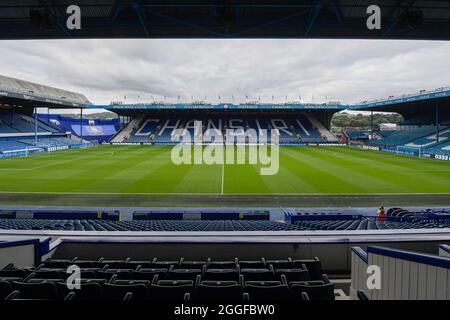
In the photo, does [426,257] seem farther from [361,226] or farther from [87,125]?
[87,125]

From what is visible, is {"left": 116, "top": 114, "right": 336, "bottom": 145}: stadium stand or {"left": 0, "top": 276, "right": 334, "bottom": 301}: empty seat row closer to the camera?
{"left": 0, "top": 276, "right": 334, "bottom": 301}: empty seat row

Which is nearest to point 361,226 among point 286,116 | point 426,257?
point 426,257

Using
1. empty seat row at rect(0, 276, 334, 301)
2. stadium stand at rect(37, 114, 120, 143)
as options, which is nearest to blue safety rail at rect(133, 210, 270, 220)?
empty seat row at rect(0, 276, 334, 301)

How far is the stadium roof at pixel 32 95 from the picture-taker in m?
51.0

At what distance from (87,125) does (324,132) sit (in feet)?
206

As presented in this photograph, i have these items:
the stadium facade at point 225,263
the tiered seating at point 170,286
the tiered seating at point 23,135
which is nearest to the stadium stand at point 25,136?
the tiered seating at point 23,135

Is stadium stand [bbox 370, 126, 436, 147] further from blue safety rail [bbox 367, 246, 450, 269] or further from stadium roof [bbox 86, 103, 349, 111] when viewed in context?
blue safety rail [bbox 367, 246, 450, 269]

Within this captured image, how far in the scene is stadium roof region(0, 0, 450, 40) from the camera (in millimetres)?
7223

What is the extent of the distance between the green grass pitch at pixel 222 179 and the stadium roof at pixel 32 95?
72.3 ft

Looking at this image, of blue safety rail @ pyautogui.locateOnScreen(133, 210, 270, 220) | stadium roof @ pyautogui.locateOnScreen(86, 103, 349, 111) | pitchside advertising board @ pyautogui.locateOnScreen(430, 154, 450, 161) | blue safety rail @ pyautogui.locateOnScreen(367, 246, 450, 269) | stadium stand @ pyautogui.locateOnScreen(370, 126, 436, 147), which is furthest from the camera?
stadium roof @ pyautogui.locateOnScreen(86, 103, 349, 111)

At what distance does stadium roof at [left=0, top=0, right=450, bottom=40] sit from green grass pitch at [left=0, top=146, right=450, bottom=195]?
14.3 metres

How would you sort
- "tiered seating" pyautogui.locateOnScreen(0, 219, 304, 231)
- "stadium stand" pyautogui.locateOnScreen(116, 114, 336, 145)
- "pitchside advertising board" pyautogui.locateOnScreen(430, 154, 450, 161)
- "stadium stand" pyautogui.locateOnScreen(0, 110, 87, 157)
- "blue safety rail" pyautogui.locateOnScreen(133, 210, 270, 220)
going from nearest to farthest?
"tiered seating" pyautogui.locateOnScreen(0, 219, 304, 231)
"blue safety rail" pyautogui.locateOnScreen(133, 210, 270, 220)
"pitchside advertising board" pyautogui.locateOnScreen(430, 154, 450, 161)
"stadium stand" pyautogui.locateOnScreen(0, 110, 87, 157)
"stadium stand" pyautogui.locateOnScreen(116, 114, 336, 145)

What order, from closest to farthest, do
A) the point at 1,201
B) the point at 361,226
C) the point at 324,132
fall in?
the point at 361,226
the point at 1,201
the point at 324,132
